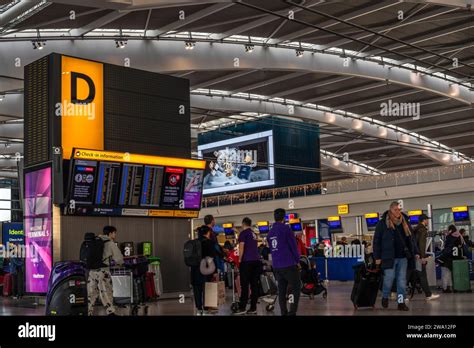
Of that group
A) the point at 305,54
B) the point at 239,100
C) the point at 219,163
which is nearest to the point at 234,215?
the point at 219,163

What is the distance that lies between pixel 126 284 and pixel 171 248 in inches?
208

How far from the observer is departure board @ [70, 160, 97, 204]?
16.1 m

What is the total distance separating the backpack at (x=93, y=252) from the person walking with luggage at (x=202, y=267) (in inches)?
62.9

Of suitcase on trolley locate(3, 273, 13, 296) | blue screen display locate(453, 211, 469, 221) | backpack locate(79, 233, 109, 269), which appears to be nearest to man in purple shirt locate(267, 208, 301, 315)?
backpack locate(79, 233, 109, 269)

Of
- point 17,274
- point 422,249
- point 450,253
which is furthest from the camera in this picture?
point 17,274

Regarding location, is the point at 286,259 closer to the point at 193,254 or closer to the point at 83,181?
the point at 193,254

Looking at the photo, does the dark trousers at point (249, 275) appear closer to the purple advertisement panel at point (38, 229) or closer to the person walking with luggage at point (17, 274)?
the purple advertisement panel at point (38, 229)

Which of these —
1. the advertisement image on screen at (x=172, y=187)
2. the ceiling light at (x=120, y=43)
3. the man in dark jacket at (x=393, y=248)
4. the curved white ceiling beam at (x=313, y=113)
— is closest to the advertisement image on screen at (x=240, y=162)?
the curved white ceiling beam at (x=313, y=113)

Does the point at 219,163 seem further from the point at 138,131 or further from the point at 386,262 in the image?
the point at 386,262

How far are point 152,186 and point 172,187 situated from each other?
0.66 meters

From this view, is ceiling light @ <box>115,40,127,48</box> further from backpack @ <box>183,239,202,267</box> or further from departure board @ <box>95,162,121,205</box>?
backpack @ <box>183,239,202,267</box>

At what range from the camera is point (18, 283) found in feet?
70.0

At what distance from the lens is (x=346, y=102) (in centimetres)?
4000

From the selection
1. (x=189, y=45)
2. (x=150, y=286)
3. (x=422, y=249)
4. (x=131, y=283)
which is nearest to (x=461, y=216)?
(x=189, y=45)
